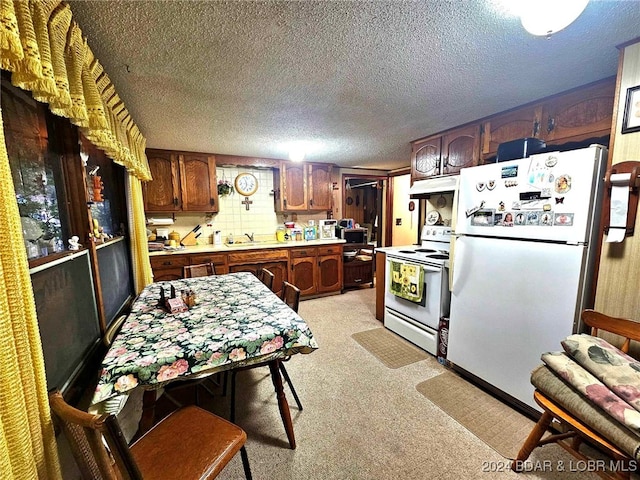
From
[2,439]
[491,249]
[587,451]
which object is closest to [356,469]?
[587,451]

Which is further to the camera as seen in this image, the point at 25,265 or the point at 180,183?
the point at 180,183

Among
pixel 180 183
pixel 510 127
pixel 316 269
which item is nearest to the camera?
pixel 510 127

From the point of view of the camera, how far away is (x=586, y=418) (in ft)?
3.47

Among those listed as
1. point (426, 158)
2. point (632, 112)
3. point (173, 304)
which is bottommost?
point (173, 304)

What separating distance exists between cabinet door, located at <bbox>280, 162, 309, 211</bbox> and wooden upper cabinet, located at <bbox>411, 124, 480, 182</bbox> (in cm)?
176

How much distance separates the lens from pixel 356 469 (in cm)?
133

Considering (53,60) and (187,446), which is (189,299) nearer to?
(187,446)

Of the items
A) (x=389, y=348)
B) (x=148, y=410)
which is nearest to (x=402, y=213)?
(x=389, y=348)

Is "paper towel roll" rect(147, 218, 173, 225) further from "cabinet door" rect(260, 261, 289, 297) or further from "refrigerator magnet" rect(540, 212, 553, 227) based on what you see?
"refrigerator magnet" rect(540, 212, 553, 227)

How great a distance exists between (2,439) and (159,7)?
145 centimetres

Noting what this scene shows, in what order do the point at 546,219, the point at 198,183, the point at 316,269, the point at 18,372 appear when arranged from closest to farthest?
the point at 18,372 → the point at 546,219 → the point at 198,183 → the point at 316,269

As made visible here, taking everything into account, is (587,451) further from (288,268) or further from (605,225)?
(288,268)

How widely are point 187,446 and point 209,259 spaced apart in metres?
2.50

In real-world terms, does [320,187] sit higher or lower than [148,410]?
higher
